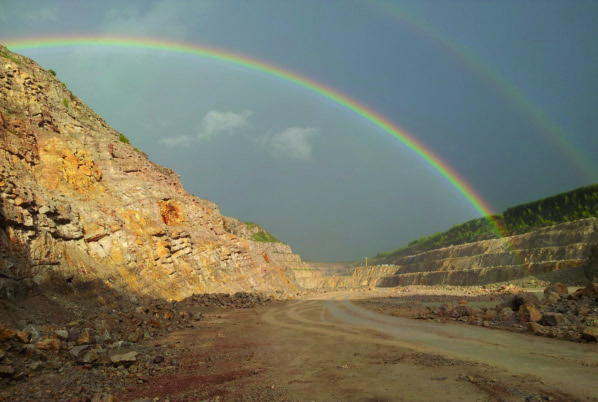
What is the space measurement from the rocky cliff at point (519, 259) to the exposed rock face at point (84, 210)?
46230 millimetres

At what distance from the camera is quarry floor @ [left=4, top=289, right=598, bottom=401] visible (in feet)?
23.5

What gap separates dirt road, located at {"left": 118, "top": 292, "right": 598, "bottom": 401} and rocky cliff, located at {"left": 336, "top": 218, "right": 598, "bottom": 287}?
137 ft

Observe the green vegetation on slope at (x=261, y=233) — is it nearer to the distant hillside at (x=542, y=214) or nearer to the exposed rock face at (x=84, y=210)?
the distant hillside at (x=542, y=214)

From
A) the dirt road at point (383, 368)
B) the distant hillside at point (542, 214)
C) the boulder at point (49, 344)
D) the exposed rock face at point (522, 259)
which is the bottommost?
the dirt road at point (383, 368)

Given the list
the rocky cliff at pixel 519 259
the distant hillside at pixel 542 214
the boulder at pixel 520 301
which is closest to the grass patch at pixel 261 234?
the rocky cliff at pixel 519 259

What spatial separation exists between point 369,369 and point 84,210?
22.4m

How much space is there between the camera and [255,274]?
163 ft

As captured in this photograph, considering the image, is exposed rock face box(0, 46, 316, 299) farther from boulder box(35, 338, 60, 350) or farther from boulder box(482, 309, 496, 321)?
boulder box(482, 309, 496, 321)

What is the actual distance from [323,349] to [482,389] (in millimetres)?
6315

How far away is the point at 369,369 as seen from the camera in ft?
30.5

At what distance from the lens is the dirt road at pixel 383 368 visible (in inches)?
283

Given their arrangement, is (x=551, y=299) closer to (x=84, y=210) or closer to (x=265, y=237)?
(x=84, y=210)

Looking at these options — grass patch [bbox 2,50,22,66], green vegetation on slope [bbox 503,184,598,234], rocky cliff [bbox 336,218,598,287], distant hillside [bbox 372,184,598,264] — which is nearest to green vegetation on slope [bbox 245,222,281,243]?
rocky cliff [bbox 336,218,598,287]

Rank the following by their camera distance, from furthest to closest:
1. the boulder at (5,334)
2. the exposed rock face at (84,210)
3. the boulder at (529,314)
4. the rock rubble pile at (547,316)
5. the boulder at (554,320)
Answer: the exposed rock face at (84,210)
the boulder at (529,314)
the boulder at (554,320)
the rock rubble pile at (547,316)
the boulder at (5,334)
